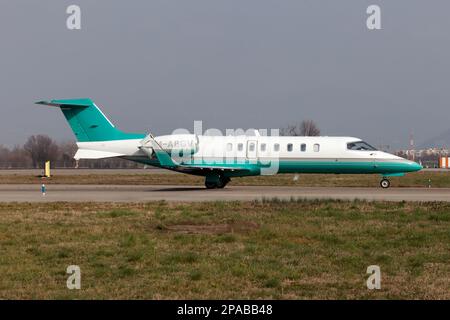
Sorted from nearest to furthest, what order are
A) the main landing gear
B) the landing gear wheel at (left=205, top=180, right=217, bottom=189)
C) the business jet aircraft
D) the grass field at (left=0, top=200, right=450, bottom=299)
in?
the grass field at (left=0, top=200, right=450, bottom=299) → the business jet aircraft → the main landing gear → the landing gear wheel at (left=205, top=180, right=217, bottom=189)

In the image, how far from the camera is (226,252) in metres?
11.2

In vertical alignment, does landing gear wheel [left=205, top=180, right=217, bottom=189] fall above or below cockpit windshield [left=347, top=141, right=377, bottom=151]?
below

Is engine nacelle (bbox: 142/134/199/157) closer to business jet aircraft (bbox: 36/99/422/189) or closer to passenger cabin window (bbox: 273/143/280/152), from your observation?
business jet aircraft (bbox: 36/99/422/189)

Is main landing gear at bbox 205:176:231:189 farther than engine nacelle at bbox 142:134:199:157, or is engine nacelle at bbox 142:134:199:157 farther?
main landing gear at bbox 205:176:231:189

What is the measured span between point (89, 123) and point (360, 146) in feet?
44.9

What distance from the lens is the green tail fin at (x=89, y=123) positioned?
30.5m

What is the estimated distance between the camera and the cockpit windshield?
2966 cm

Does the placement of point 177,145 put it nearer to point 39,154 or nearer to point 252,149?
point 252,149

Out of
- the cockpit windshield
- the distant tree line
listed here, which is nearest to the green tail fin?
the cockpit windshield

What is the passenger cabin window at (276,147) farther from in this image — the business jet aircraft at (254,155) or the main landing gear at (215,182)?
the main landing gear at (215,182)

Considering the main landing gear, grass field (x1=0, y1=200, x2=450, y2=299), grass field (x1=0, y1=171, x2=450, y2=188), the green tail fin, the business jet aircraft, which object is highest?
the green tail fin

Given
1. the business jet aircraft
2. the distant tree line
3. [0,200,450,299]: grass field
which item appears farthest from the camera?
the distant tree line

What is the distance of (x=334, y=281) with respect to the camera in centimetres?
887
